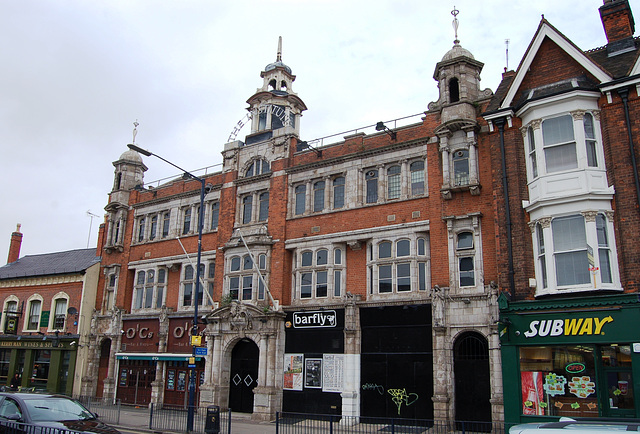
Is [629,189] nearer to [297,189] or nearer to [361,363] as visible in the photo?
[361,363]

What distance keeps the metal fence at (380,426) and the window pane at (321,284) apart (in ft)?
18.8

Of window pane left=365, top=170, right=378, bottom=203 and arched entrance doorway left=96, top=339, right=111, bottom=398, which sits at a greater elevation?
window pane left=365, top=170, right=378, bottom=203

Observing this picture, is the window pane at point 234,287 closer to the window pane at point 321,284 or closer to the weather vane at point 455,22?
the window pane at point 321,284

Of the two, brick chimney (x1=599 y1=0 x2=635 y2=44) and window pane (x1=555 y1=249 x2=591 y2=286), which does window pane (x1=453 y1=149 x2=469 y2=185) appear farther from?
brick chimney (x1=599 y1=0 x2=635 y2=44)

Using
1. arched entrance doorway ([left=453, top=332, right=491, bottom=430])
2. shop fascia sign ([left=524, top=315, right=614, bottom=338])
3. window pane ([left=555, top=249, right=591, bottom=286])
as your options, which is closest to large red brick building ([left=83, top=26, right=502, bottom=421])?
arched entrance doorway ([left=453, top=332, right=491, bottom=430])

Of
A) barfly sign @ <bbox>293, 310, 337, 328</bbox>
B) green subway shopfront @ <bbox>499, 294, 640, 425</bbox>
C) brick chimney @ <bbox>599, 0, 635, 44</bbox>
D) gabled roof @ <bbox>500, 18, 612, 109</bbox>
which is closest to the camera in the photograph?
green subway shopfront @ <bbox>499, 294, 640, 425</bbox>

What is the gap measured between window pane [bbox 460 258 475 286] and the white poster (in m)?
6.49

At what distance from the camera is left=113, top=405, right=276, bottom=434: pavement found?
20955 mm

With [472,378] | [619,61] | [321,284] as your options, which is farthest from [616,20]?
[321,284]

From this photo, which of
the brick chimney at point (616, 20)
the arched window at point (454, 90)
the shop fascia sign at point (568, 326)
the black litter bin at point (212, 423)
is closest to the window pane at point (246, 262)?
the black litter bin at point (212, 423)

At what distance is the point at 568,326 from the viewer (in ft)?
58.3

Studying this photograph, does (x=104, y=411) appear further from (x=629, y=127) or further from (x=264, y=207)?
(x=629, y=127)

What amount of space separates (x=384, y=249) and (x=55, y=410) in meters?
15.1

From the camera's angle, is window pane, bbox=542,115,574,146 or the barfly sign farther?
the barfly sign
